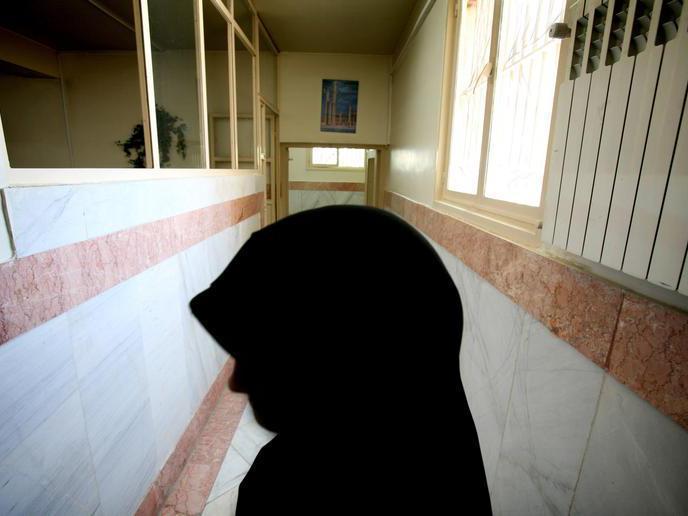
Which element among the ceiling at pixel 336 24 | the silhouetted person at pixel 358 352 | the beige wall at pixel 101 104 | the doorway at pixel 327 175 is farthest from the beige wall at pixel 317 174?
the silhouetted person at pixel 358 352

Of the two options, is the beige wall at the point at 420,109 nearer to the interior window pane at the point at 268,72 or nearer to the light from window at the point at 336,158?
the interior window pane at the point at 268,72

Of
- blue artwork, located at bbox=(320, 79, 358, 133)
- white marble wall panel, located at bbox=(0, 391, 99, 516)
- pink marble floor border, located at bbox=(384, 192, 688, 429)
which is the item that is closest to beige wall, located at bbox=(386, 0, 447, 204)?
blue artwork, located at bbox=(320, 79, 358, 133)

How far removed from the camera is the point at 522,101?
145 cm

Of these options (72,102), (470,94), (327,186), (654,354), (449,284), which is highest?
(72,102)

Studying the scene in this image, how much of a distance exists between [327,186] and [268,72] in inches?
142

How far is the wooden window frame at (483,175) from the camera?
49.3 inches

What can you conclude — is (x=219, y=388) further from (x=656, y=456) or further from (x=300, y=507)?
(x=656, y=456)

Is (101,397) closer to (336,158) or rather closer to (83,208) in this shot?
(83,208)

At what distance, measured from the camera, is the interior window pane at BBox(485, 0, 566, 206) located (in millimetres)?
1259

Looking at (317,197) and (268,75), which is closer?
(268,75)

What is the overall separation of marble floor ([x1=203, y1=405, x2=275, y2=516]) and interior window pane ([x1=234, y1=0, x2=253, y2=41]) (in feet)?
12.2

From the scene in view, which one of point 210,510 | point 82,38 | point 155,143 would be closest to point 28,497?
point 210,510

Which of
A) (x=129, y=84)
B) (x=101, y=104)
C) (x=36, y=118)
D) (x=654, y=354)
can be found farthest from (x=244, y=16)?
(x=654, y=354)

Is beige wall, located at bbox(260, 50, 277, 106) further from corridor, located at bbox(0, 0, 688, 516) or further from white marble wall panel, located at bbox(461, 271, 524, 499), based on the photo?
white marble wall panel, located at bbox(461, 271, 524, 499)
